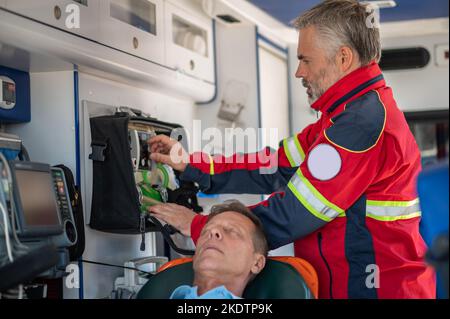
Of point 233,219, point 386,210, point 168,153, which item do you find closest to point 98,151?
point 168,153

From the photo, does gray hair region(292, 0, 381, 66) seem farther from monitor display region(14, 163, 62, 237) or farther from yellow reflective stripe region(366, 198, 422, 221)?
monitor display region(14, 163, 62, 237)

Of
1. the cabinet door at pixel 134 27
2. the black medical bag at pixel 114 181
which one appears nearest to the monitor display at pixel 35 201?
the black medical bag at pixel 114 181

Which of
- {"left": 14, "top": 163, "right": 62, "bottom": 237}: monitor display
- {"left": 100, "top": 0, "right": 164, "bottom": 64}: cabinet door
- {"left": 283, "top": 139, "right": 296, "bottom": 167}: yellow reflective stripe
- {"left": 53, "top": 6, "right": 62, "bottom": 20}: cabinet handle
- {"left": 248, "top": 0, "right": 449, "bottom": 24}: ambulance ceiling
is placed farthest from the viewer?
{"left": 248, "top": 0, "right": 449, "bottom": 24}: ambulance ceiling

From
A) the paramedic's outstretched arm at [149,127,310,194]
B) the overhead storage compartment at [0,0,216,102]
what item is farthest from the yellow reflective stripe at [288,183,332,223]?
the overhead storage compartment at [0,0,216,102]

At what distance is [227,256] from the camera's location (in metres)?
3.03

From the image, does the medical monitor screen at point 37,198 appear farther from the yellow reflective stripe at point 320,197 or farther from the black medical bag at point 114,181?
the yellow reflective stripe at point 320,197

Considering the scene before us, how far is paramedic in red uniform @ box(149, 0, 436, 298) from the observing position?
3.03m

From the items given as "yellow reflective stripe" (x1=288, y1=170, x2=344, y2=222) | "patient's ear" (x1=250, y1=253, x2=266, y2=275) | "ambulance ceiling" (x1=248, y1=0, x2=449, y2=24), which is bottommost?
"patient's ear" (x1=250, y1=253, x2=266, y2=275)

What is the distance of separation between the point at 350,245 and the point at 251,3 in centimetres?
Result: 235

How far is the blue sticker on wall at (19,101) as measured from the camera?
3.56m

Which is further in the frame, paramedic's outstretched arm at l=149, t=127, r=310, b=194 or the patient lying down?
paramedic's outstretched arm at l=149, t=127, r=310, b=194

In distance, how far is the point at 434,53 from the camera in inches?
230

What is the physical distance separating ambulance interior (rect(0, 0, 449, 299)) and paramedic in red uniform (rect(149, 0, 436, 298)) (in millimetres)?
238

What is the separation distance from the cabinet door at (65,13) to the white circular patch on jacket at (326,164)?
122 centimetres
